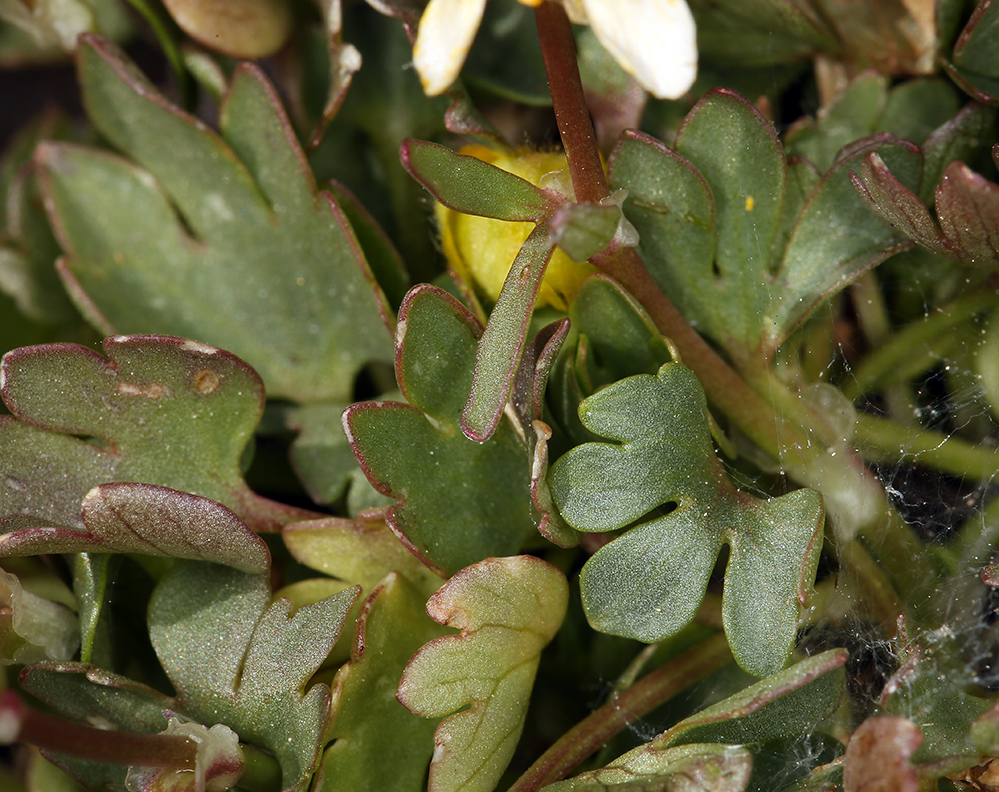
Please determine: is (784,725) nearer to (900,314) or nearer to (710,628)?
(710,628)

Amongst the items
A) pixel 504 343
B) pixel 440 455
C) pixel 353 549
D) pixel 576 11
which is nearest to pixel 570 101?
pixel 576 11

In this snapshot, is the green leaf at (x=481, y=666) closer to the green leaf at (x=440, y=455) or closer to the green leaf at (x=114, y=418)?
the green leaf at (x=440, y=455)

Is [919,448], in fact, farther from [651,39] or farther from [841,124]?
[651,39]

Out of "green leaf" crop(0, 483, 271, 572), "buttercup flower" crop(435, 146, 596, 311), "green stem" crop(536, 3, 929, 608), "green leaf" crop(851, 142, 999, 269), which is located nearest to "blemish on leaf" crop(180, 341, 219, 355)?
"green leaf" crop(0, 483, 271, 572)

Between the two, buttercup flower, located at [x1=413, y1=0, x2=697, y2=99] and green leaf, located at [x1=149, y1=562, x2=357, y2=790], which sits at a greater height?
buttercup flower, located at [x1=413, y1=0, x2=697, y2=99]

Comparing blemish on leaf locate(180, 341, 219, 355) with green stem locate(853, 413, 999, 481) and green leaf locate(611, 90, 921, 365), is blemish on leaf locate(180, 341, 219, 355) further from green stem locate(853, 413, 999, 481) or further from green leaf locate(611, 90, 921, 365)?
green stem locate(853, 413, 999, 481)

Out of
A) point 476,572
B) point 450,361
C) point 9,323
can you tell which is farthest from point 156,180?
point 476,572

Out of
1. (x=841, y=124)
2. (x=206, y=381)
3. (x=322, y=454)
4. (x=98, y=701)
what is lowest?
(x=98, y=701)
